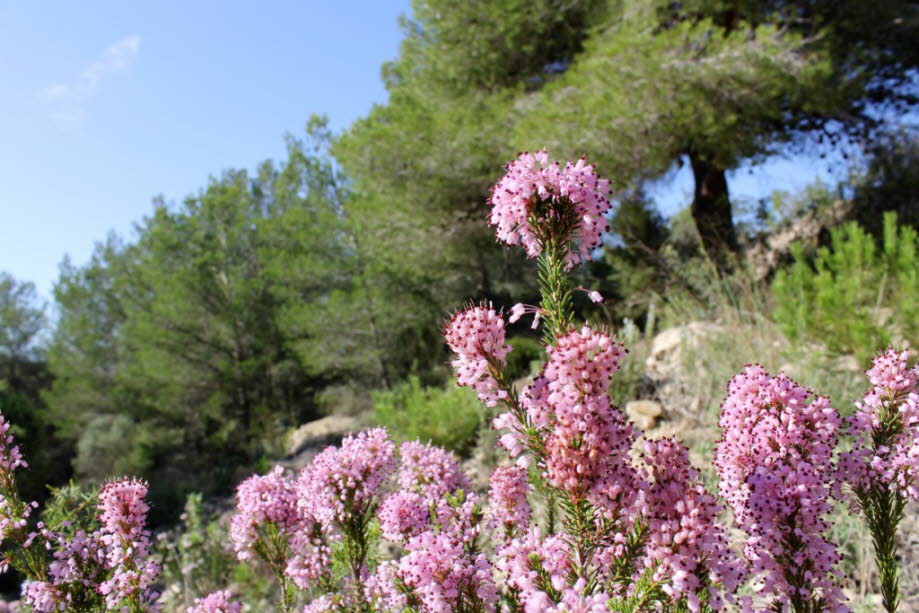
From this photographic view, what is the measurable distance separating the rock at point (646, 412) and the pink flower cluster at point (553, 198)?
5.00 m

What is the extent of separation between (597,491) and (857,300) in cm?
697

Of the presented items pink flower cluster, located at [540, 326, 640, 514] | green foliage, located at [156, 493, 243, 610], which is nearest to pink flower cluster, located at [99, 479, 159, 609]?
pink flower cluster, located at [540, 326, 640, 514]

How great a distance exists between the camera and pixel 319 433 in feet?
40.8

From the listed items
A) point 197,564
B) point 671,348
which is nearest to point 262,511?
point 197,564

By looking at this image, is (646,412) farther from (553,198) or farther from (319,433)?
(319,433)

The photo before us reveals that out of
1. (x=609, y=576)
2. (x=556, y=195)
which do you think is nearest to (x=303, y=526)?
(x=609, y=576)

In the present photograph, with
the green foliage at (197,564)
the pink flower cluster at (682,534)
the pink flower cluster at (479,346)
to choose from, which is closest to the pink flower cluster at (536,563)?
the pink flower cluster at (682,534)

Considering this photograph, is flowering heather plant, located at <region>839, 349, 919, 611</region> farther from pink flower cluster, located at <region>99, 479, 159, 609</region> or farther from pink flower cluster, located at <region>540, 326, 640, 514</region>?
pink flower cluster, located at <region>99, 479, 159, 609</region>

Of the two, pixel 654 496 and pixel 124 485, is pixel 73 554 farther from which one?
pixel 654 496

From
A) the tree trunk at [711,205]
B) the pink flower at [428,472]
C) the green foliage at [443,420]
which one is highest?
the tree trunk at [711,205]

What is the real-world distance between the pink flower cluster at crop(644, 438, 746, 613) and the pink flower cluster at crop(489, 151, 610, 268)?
470 millimetres

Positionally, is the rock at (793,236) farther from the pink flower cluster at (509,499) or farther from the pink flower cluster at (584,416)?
the pink flower cluster at (584,416)

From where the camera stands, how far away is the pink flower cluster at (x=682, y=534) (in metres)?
1.05

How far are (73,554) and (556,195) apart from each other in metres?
1.56
